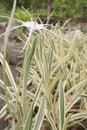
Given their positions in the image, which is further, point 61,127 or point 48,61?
point 48,61

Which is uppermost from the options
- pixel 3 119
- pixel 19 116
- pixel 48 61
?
pixel 48 61

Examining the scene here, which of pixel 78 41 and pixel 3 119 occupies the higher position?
pixel 78 41

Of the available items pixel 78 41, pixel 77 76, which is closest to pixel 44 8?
pixel 78 41

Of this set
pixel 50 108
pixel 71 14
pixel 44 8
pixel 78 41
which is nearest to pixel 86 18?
pixel 71 14

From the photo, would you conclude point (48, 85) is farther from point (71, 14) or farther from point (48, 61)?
point (71, 14)

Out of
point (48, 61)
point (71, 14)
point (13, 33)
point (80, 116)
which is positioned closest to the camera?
point (80, 116)

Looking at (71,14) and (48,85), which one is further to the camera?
(71,14)

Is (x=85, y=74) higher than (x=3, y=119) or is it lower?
higher

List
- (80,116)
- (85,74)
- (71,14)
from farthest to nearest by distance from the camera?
(71,14), (85,74), (80,116)

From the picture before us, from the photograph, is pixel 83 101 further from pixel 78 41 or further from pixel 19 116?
pixel 78 41
